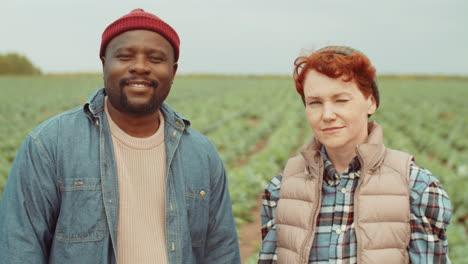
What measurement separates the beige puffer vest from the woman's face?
0.30ft

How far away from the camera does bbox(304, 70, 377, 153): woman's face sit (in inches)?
80.1

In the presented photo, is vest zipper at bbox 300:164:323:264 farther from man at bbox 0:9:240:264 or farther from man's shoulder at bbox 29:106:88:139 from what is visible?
man's shoulder at bbox 29:106:88:139

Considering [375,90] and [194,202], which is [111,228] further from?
[375,90]

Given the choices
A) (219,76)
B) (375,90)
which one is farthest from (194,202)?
(219,76)

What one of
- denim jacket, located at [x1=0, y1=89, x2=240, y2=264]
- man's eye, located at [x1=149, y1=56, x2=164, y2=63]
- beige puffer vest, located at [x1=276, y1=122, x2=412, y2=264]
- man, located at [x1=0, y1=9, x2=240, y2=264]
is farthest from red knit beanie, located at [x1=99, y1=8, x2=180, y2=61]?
beige puffer vest, located at [x1=276, y1=122, x2=412, y2=264]

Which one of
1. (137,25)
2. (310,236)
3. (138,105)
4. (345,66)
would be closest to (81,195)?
(138,105)

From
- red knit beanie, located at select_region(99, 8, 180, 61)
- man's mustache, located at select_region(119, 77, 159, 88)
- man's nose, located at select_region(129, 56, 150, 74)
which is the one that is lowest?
man's mustache, located at select_region(119, 77, 159, 88)

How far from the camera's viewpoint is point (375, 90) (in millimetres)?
2148

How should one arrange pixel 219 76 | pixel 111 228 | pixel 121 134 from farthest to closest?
pixel 219 76, pixel 121 134, pixel 111 228

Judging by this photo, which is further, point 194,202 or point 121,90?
point 194,202

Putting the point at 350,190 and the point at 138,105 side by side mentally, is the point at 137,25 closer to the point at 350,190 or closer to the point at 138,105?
the point at 138,105

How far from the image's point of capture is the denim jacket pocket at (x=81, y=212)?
2.00m

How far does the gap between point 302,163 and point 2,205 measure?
1.41m

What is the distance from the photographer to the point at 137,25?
2084 mm
